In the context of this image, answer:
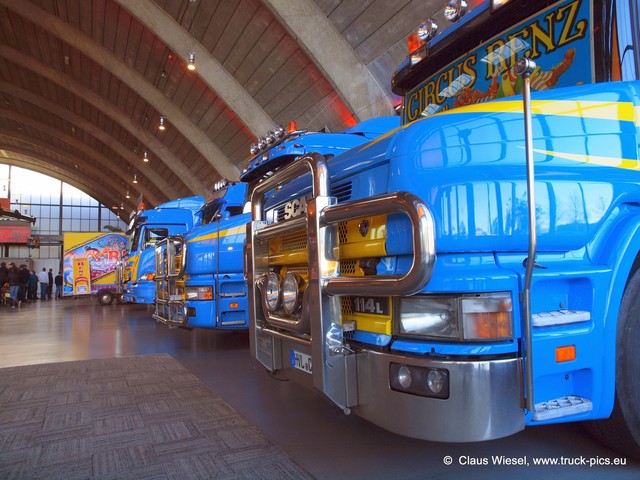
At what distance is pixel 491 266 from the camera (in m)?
2.02

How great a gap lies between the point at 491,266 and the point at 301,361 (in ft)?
3.87

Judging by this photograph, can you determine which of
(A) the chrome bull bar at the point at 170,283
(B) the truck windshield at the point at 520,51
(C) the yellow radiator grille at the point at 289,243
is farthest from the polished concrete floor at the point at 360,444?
(B) the truck windshield at the point at 520,51

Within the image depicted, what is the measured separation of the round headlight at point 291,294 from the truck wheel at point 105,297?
18.6 metres

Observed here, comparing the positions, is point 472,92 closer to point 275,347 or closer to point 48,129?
point 275,347

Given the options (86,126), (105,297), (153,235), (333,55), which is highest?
(86,126)

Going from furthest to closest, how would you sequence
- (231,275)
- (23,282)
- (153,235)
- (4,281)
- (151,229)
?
1. (23,282)
2. (4,281)
3. (153,235)
4. (151,229)
5. (231,275)

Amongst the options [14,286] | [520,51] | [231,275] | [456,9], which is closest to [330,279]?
[520,51]

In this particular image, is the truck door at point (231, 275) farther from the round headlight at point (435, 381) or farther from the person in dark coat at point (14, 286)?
the person in dark coat at point (14, 286)

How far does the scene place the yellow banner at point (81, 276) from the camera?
19188 millimetres

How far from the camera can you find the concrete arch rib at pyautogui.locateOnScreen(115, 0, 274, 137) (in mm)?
16062

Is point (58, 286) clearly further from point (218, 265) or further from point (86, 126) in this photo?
point (218, 265)

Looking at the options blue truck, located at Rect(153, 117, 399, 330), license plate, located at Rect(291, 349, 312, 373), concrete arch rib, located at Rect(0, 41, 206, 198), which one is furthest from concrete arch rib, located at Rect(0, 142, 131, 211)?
license plate, located at Rect(291, 349, 312, 373)

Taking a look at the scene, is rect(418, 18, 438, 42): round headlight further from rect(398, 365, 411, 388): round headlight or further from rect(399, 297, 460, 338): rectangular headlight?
rect(398, 365, 411, 388): round headlight

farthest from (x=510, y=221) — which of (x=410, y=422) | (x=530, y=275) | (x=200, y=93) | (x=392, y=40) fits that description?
(x=200, y=93)
